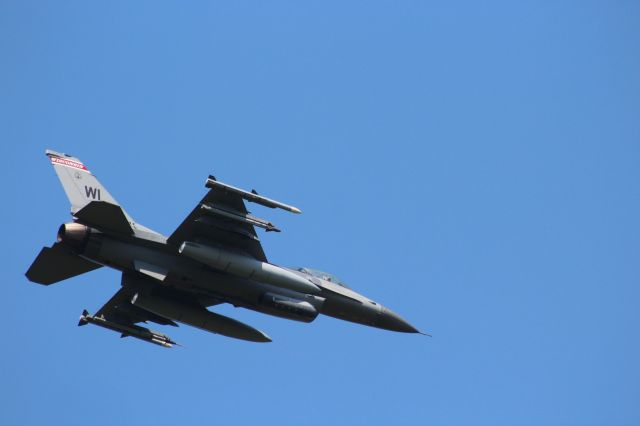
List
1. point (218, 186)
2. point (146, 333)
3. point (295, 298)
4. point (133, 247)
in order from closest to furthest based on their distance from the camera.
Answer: point (218, 186) < point (133, 247) < point (295, 298) < point (146, 333)

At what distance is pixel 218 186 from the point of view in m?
24.8

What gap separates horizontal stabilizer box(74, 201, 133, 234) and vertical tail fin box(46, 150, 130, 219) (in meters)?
1.41

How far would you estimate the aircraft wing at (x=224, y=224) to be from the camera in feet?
84.1

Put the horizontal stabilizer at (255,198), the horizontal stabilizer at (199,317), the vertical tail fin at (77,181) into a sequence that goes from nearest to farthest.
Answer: the horizontal stabilizer at (255,198), the vertical tail fin at (77,181), the horizontal stabilizer at (199,317)

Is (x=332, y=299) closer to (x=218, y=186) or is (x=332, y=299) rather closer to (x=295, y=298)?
(x=295, y=298)

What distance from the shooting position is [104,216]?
2553 centimetres

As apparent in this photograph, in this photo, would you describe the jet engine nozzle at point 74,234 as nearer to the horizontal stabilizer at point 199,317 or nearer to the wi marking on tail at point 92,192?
the wi marking on tail at point 92,192

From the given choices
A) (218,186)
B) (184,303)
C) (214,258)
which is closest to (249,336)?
(184,303)

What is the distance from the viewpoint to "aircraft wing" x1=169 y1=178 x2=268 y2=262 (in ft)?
84.1

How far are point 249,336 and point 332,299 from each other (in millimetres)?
2787

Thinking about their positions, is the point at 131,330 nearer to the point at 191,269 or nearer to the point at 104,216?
the point at 191,269

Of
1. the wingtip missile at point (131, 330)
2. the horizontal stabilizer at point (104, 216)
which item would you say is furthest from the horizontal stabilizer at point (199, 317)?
the horizontal stabilizer at point (104, 216)

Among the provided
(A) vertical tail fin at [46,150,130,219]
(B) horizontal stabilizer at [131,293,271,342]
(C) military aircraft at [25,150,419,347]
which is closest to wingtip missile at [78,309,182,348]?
(C) military aircraft at [25,150,419,347]

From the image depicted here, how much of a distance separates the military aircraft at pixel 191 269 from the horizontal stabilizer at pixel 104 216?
3cm
